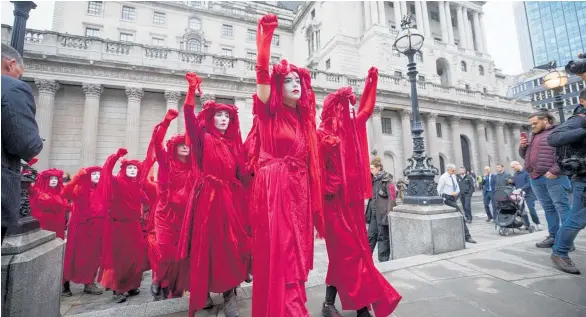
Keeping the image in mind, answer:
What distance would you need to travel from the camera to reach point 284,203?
2.04 m

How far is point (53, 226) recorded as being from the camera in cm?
536

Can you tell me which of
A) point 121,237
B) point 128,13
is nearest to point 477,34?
point 128,13

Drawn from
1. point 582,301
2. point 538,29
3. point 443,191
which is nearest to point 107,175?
A: point 582,301

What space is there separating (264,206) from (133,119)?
1676cm

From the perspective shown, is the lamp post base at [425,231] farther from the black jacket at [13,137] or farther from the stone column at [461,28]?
the stone column at [461,28]

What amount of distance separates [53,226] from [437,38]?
36878 millimetres

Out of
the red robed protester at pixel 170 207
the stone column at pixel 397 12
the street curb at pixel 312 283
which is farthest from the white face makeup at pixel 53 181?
the stone column at pixel 397 12

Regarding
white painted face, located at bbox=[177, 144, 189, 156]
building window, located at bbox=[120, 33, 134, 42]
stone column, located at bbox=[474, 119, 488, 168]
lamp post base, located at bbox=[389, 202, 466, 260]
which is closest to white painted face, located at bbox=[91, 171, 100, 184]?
white painted face, located at bbox=[177, 144, 189, 156]

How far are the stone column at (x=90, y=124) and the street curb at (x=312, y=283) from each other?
15542 mm

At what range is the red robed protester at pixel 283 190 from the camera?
1.89m

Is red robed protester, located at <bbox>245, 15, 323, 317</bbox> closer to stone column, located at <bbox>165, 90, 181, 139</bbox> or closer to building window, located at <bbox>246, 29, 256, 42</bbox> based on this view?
stone column, located at <bbox>165, 90, 181, 139</bbox>

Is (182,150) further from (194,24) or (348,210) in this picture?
(194,24)

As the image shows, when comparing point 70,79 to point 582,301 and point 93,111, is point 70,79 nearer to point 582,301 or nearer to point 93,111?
point 93,111

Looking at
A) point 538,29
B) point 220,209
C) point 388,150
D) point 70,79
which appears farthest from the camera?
point 538,29
